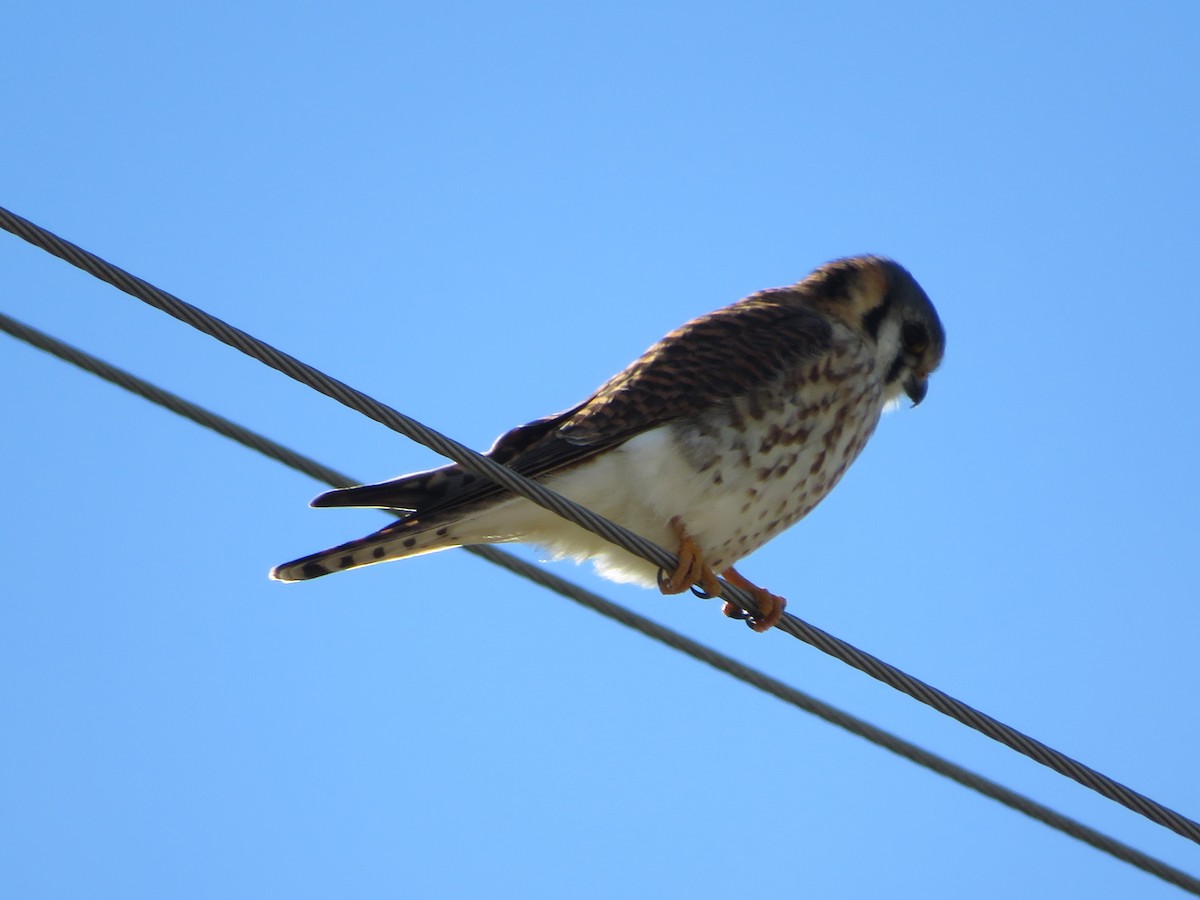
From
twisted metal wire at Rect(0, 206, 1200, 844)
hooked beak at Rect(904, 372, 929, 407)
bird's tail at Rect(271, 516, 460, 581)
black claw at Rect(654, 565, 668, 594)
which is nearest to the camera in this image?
twisted metal wire at Rect(0, 206, 1200, 844)

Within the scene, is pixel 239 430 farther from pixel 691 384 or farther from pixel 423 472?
pixel 691 384

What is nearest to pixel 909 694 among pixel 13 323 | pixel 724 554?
pixel 724 554

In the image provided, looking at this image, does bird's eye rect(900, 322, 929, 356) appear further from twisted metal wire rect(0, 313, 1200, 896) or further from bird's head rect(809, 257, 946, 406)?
twisted metal wire rect(0, 313, 1200, 896)

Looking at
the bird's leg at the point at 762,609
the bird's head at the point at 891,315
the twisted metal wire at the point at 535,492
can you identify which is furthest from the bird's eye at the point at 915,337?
the twisted metal wire at the point at 535,492

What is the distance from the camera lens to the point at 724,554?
4465 millimetres

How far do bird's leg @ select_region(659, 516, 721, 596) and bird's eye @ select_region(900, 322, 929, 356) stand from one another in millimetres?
1334

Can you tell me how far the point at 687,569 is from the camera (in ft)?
14.1

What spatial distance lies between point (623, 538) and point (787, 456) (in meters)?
1.21

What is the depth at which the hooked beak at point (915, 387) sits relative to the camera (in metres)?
5.29

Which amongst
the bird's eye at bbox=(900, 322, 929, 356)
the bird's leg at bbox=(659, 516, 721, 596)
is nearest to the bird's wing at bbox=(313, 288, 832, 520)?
the bird's leg at bbox=(659, 516, 721, 596)

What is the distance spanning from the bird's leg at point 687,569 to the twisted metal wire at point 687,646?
703 mm

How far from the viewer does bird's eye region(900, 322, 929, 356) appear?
5.30m

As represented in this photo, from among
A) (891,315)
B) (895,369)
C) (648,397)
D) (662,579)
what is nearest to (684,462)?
(648,397)

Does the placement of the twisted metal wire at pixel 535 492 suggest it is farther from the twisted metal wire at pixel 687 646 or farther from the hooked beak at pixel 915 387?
the hooked beak at pixel 915 387
